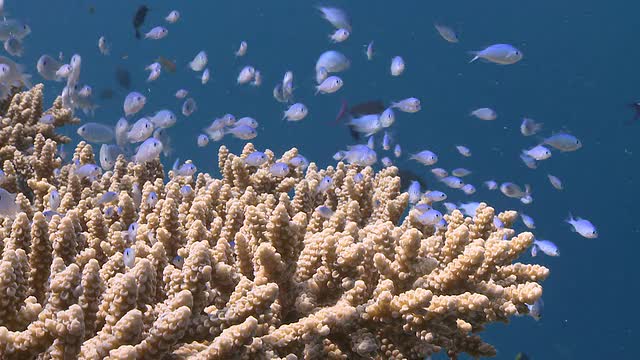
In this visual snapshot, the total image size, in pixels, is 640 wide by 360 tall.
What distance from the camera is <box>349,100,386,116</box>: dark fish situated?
10.1 meters

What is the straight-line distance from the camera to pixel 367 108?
33.6 feet

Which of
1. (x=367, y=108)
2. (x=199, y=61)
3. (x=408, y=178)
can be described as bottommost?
(x=408, y=178)

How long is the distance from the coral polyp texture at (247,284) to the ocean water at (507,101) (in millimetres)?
37694

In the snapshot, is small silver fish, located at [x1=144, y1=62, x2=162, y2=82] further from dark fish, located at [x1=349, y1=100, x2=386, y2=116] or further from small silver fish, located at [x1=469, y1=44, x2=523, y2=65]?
small silver fish, located at [x1=469, y1=44, x2=523, y2=65]

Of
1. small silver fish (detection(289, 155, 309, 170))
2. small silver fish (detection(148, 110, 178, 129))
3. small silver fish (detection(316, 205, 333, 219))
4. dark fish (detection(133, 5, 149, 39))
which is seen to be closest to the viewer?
small silver fish (detection(316, 205, 333, 219))

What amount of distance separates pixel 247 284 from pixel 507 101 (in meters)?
59.1

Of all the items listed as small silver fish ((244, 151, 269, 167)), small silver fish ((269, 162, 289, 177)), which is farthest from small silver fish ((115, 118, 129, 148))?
small silver fish ((269, 162, 289, 177))

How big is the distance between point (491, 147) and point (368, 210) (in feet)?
178

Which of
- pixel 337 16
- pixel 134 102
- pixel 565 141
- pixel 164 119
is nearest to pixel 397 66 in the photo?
pixel 337 16

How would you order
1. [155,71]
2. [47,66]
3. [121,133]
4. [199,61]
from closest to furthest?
[121,133] < [47,66] < [155,71] < [199,61]

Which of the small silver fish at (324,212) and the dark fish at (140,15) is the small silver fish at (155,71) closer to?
the dark fish at (140,15)

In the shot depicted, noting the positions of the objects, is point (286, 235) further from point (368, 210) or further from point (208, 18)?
point (208, 18)

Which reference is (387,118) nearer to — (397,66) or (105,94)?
(397,66)

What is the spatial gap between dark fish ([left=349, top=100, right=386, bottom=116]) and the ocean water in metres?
31.9
